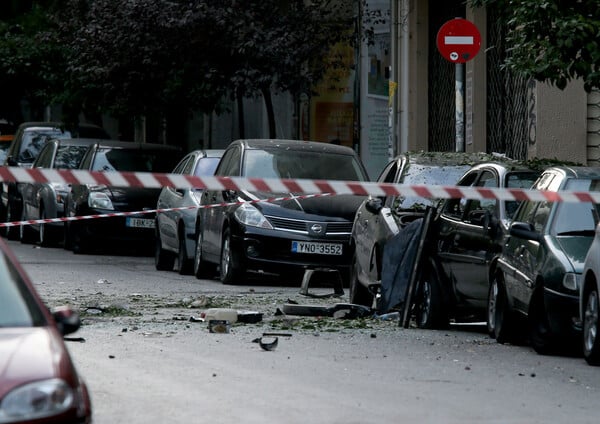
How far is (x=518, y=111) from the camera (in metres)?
24.2

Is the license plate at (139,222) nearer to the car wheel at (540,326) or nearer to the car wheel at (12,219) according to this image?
the car wheel at (12,219)

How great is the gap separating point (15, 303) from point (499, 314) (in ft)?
21.3

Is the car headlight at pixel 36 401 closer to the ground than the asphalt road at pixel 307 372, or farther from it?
farther from it

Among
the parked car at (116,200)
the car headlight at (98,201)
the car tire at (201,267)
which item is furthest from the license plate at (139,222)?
the car tire at (201,267)

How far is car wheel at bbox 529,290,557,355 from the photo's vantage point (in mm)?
12188

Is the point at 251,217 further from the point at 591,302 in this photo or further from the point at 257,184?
the point at 591,302

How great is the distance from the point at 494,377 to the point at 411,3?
19920 mm

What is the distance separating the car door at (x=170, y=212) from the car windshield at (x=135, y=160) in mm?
2882

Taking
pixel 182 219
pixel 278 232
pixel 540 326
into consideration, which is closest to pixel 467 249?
pixel 540 326

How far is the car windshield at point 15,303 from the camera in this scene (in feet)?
23.8

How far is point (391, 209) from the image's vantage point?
16.0m

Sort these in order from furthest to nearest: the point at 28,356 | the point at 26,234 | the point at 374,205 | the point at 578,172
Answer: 1. the point at 26,234
2. the point at 374,205
3. the point at 578,172
4. the point at 28,356

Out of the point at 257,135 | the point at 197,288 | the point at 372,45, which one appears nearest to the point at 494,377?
the point at 197,288

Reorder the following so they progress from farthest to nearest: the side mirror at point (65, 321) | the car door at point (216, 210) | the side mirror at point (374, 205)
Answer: the car door at point (216, 210) → the side mirror at point (374, 205) → the side mirror at point (65, 321)
